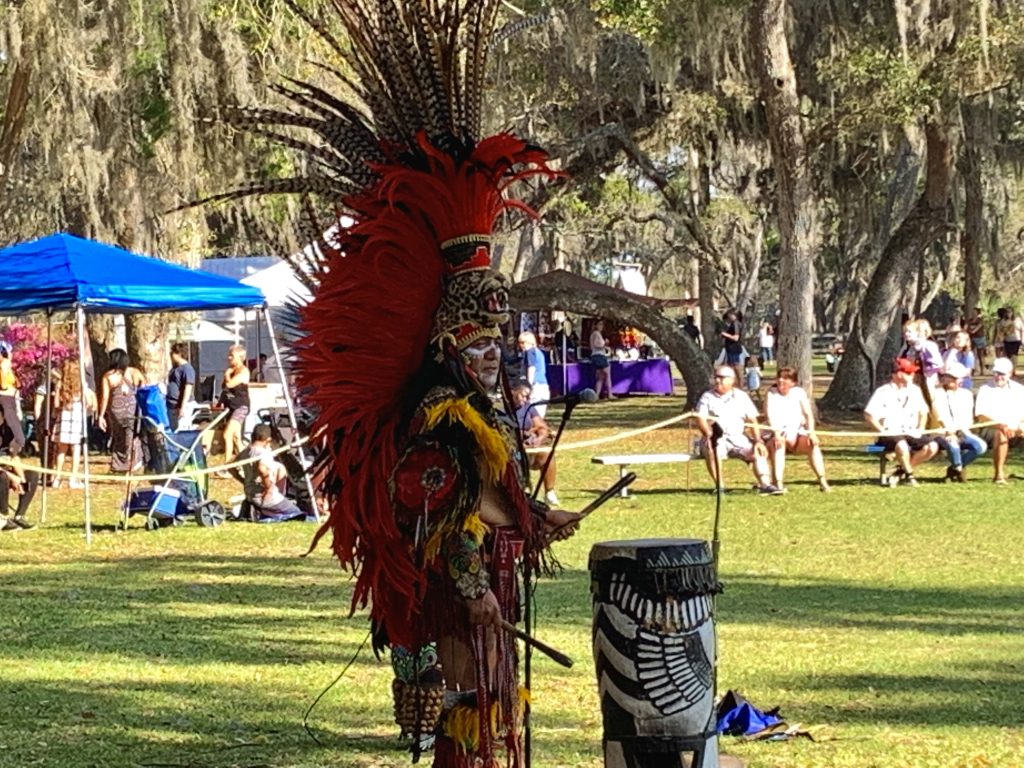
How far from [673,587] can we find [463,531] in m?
0.63

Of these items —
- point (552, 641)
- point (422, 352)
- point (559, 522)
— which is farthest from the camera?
point (552, 641)

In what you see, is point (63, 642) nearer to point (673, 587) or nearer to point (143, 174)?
point (673, 587)

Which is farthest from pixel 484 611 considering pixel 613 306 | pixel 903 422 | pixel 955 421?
pixel 613 306

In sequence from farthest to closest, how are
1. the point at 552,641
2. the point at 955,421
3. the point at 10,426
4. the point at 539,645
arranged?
the point at 955,421
the point at 10,426
the point at 552,641
the point at 539,645

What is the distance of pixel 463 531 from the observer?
4922mm

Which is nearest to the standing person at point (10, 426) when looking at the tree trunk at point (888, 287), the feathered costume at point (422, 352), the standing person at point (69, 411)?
the standing person at point (69, 411)

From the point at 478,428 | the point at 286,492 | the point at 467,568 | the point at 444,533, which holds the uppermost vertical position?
the point at 478,428

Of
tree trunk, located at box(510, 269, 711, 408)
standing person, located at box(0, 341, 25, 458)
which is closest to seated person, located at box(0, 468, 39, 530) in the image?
standing person, located at box(0, 341, 25, 458)

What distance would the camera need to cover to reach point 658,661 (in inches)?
188

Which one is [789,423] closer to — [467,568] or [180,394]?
[180,394]

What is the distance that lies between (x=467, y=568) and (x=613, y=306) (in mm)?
22052

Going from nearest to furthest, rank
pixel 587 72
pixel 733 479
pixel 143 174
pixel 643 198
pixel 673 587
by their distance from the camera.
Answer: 1. pixel 673 587
2. pixel 733 479
3. pixel 143 174
4. pixel 587 72
5. pixel 643 198

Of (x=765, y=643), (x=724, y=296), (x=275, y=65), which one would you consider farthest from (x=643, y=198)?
(x=765, y=643)

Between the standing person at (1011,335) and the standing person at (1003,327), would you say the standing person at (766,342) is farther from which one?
the standing person at (1011,335)
